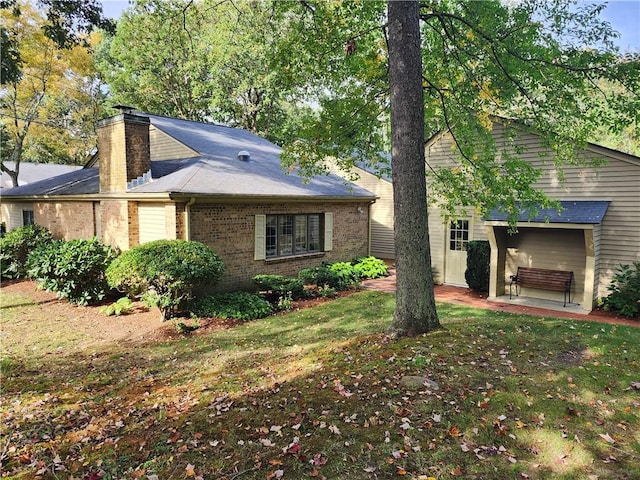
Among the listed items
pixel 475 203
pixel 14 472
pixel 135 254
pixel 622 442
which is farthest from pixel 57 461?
pixel 475 203

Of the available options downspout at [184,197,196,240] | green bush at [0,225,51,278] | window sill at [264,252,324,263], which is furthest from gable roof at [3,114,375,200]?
window sill at [264,252,324,263]

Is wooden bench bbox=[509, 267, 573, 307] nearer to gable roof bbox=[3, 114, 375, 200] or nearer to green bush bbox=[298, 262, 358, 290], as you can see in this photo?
green bush bbox=[298, 262, 358, 290]

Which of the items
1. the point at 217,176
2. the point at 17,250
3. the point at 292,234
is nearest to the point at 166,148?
the point at 217,176

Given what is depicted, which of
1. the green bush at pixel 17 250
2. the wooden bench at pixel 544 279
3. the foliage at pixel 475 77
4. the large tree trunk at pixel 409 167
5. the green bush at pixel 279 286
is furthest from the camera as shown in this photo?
the green bush at pixel 17 250

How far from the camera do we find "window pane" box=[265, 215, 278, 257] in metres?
12.5

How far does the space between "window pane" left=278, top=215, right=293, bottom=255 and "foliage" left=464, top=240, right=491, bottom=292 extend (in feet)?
17.8

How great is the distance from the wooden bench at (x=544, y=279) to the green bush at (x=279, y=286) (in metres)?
5.76

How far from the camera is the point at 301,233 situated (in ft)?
44.9

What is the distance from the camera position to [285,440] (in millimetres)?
3898

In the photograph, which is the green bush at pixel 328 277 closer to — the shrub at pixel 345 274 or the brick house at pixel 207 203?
the shrub at pixel 345 274

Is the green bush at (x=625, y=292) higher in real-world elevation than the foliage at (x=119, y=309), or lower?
higher

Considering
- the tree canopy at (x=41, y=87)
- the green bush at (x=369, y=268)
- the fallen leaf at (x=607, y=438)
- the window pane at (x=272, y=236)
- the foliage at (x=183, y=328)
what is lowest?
the foliage at (x=183, y=328)

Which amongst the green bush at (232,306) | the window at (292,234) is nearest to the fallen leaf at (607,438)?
the green bush at (232,306)

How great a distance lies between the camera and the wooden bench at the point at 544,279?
10.4 metres
